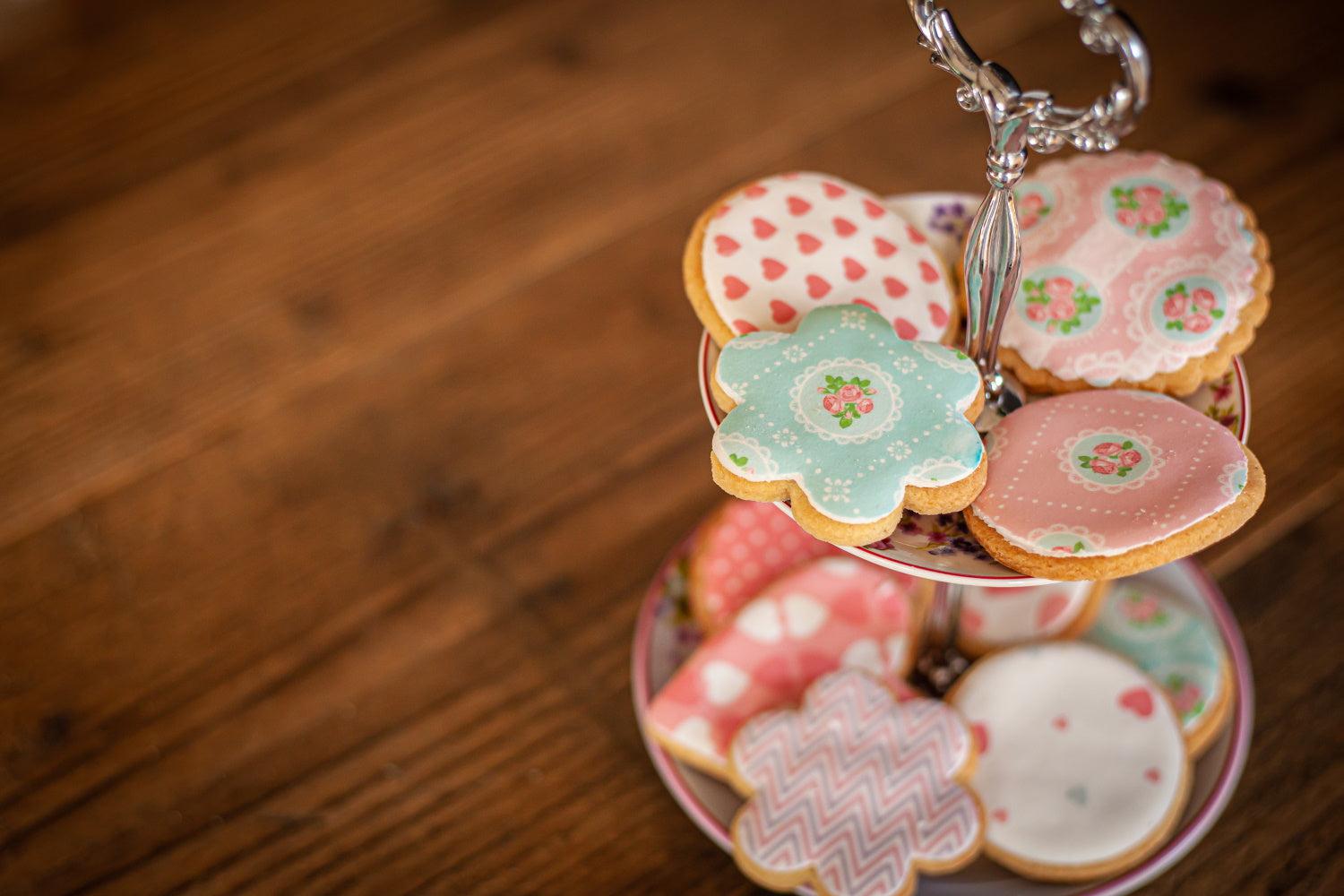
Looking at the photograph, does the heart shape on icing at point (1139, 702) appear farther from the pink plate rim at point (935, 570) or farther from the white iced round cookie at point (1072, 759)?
the pink plate rim at point (935, 570)

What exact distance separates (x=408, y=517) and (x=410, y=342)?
0.20m

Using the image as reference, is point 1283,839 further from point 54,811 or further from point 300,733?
point 54,811

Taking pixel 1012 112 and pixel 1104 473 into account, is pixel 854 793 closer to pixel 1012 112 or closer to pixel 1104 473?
pixel 1104 473

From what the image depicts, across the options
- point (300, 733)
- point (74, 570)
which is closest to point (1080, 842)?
point (300, 733)

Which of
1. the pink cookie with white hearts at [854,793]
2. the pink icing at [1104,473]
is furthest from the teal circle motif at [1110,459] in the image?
the pink cookie with white hearts at [854,793]

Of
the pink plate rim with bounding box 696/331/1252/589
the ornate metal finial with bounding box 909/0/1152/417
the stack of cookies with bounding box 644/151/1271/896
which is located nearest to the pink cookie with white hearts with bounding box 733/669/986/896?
the stack of cookies with bounding box 644/151/1271/896

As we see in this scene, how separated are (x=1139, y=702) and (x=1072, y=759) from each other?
0.22 feet

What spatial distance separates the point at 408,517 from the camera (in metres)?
1.05

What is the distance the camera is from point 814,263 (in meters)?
0.68

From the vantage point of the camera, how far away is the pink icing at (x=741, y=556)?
0.90 m

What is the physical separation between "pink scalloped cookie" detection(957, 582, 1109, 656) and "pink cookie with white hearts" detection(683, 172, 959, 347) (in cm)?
28

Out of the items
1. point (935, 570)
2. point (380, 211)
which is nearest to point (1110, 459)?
point (935, 570)

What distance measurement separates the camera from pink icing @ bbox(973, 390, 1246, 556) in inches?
22.4

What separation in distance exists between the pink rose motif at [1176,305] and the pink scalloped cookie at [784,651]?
0.31 m
